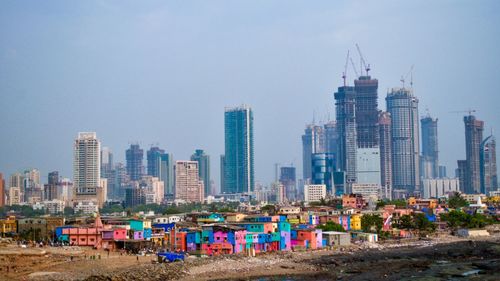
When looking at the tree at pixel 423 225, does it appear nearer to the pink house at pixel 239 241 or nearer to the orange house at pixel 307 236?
the orange house at pixel 307 236

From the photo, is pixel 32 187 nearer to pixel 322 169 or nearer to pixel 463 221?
pixel 322 169

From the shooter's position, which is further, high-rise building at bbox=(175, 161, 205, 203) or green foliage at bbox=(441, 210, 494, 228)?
high-rise building at bbox=(175, 161, 205, 203)

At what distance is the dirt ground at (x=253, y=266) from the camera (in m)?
32.8

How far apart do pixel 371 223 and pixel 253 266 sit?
29.4 meters

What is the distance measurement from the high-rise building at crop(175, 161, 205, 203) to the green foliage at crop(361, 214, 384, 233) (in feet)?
365

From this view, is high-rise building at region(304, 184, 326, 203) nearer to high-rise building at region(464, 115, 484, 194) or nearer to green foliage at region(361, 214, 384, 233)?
high-rise building at region(464, 115, 484, 194)

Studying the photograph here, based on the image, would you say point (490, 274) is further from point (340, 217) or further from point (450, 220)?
point (450, 220)

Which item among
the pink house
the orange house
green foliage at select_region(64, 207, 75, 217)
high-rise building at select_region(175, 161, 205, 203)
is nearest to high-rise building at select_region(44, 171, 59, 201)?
high-rise building at select_region(175, 161, 205, 203)

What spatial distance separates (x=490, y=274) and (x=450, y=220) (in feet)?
122

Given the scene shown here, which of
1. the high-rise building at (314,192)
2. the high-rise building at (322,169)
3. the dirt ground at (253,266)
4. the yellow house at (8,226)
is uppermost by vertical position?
the high-rise building at (322,169)

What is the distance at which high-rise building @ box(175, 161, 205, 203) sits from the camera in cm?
17588

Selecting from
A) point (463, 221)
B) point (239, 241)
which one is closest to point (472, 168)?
point (463, 221)

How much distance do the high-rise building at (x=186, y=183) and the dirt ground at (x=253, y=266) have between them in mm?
131084

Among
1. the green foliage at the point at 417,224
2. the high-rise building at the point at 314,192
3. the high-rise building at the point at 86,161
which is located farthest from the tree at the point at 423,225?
the high-rise building at the point at 86,161
